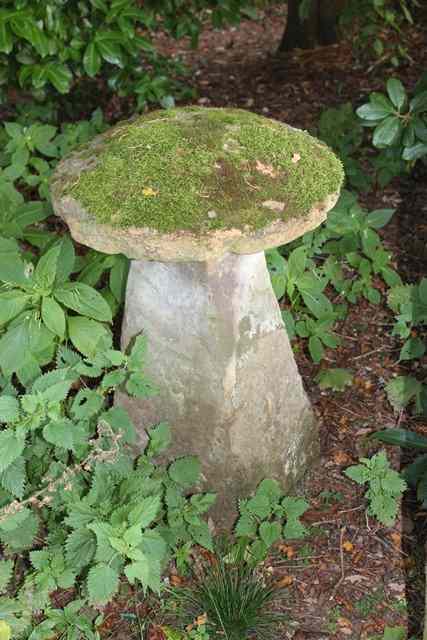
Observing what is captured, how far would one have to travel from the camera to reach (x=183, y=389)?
2.82m

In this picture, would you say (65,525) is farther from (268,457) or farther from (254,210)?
(254,210)

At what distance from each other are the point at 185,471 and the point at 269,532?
1.30 ft

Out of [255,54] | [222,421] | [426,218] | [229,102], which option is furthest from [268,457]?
[255,54]

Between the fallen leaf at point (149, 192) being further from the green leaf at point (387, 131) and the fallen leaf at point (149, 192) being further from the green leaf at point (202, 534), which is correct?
the green leaf at point (387, 131)

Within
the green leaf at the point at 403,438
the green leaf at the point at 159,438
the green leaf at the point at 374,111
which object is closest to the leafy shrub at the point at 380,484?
the green leaf at the point at 403,438

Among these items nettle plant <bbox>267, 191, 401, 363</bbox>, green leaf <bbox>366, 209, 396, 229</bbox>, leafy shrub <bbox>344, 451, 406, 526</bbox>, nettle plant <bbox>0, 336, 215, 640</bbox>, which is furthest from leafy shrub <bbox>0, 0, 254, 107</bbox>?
leafy shrub <bbox>344, 451, 406, 526</bbox>

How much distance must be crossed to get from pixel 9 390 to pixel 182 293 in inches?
28.2

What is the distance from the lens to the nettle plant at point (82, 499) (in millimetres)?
2457

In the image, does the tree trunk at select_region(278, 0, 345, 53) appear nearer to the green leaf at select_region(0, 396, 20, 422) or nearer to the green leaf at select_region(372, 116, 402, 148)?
the green leaf at select_region(372, 116, 402, 148)

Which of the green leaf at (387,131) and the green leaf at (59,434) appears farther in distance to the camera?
the green leaf at (387,131)

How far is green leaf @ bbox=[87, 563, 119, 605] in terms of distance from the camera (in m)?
2.35

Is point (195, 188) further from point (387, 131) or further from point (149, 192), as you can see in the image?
point (387, 131)

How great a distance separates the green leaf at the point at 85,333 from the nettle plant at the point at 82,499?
0.19 ft

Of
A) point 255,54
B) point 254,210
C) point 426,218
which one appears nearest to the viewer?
point 254,210
